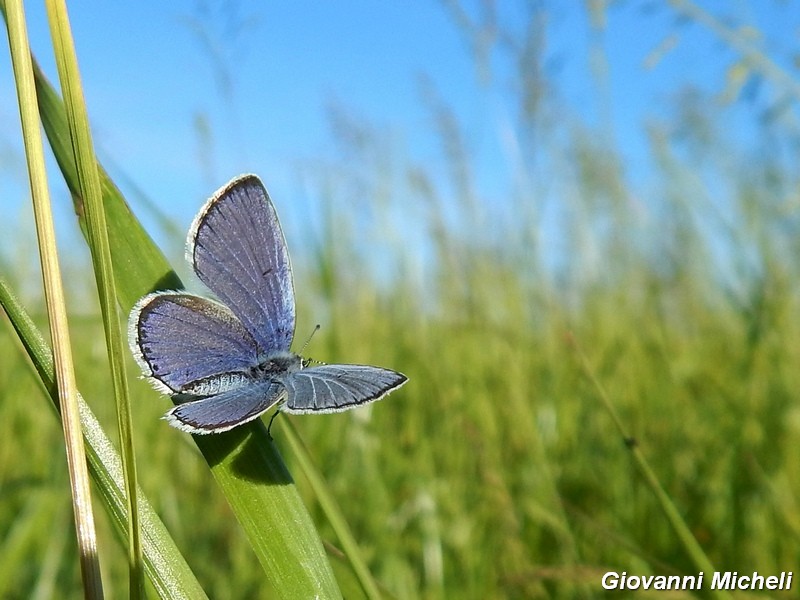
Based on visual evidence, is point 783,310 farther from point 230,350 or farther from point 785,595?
point 230,350

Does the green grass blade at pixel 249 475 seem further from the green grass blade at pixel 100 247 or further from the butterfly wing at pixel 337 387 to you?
the butterfly wing at pixel 337 387

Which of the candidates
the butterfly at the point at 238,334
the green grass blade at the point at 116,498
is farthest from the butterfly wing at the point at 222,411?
the green grass blade at the point at 116,498

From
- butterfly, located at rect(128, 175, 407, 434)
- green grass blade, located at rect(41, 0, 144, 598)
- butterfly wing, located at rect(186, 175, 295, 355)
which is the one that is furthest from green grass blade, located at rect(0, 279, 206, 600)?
butterfly wing, located at rect(186, 175, 295, 355)

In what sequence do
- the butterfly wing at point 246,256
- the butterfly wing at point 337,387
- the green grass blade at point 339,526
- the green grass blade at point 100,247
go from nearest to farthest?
the green grass blade at point 100,247 < the green grass blade at point 339,526 < the butterfly wing at point 337,387 < the butterfly wing at point 246,256

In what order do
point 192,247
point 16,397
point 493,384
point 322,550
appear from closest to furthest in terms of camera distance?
1. point 322,550
2. point 192,247
3. point 16,397
4. point 493,384

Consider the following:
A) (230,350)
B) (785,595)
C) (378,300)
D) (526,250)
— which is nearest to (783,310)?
(526,250)

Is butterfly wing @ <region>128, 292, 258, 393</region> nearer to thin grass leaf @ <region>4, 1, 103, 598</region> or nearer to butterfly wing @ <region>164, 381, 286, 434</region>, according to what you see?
butterfly wing @ <region>164, 381, 286, 434</region>
